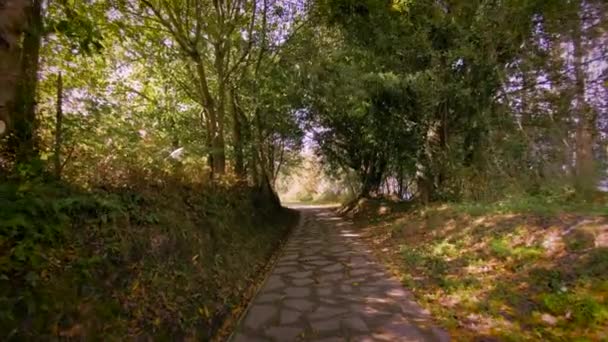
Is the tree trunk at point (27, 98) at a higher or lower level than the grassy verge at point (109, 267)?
higher

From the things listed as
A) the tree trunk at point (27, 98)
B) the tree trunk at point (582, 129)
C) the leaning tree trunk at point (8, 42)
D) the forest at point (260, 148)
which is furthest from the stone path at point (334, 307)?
the tree trunk at point (582, 129)

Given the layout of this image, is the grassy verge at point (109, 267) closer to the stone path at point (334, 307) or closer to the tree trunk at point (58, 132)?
the tree trunk at point (58, 132)

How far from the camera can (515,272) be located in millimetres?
3891

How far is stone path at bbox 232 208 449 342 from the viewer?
3.16 meters

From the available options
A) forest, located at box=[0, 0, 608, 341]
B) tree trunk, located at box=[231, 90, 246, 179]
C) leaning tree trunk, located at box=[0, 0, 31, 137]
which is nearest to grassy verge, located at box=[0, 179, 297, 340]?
forest, located at box=[0, 0, 608, 341]

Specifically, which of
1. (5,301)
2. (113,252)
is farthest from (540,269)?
(5,301)

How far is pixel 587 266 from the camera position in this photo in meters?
3.32

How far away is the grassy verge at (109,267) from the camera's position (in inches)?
74.4

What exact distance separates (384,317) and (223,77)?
6.74 m

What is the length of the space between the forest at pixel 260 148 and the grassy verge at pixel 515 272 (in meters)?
0.03

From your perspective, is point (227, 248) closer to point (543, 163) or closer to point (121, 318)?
point (121, 318)

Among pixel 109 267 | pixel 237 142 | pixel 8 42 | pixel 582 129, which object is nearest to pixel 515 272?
pixel 109 267

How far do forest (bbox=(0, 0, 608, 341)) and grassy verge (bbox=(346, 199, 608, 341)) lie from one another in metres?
0.03

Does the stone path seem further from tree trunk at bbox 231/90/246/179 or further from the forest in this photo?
tree trunk at bbox 231/90/246/179
